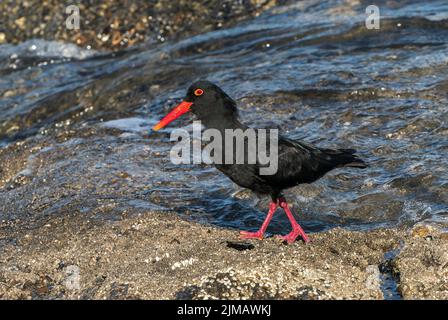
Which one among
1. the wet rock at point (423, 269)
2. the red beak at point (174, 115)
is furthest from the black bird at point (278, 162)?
the wet rock at point (423, 269)

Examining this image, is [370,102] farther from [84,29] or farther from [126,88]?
[84,29]

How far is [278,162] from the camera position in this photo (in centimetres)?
579

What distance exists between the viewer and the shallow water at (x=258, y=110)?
260 inches

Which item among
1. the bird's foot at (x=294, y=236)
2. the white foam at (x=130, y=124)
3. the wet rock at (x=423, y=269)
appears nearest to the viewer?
the wet rock at (x=423, y=269)

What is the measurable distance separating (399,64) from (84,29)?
6.04 metres

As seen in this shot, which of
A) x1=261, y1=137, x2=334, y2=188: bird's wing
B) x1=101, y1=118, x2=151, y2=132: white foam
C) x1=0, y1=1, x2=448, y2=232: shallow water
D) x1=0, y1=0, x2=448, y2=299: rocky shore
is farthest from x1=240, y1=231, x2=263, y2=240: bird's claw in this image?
x1=101, y1=118, x2=151, y2=132: white foam

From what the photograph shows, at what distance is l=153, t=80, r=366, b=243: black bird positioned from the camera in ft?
18.7

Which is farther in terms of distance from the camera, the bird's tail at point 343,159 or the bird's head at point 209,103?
the bird's tail at point 343,159

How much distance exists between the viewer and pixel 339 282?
484 centimetres

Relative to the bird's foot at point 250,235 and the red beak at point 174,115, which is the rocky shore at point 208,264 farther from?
the red beak at point 174,115

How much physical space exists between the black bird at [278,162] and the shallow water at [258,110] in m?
0.46

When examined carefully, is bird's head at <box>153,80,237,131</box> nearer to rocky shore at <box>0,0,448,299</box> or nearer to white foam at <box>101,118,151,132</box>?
rocky shore at <box>0,0,448,299</box>
